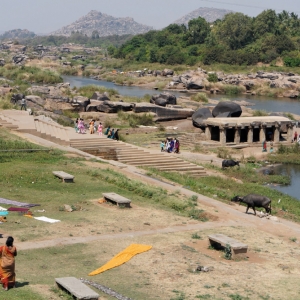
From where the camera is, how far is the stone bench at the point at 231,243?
1605 centimetres

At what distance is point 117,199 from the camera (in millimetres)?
20844

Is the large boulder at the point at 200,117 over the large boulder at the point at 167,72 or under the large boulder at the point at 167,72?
under

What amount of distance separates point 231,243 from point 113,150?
17.4 m

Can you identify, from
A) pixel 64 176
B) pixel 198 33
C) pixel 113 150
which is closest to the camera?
pixel 64 176

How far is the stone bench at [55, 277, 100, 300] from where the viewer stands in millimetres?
12055

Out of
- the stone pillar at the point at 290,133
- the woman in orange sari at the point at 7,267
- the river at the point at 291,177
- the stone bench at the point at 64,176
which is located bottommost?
the river at the point at 291,177

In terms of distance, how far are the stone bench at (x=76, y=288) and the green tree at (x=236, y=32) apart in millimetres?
120434

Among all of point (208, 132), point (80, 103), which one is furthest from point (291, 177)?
point (80, 103)

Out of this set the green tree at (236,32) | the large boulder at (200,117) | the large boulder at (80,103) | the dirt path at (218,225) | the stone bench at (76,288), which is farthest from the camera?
the green tree at (236,32)

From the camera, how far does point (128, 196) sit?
74.3 ft

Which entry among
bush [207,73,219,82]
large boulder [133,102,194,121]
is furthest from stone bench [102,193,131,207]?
bush [207,73,219,82]

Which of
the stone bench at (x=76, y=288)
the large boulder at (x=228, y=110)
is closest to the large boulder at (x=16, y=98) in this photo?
the large boulder at (x=228, y=110)

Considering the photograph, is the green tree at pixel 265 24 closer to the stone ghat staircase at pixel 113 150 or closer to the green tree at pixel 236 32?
the green tree at pixel 236 32

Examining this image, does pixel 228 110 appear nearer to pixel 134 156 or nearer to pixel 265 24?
pixel 134 156
